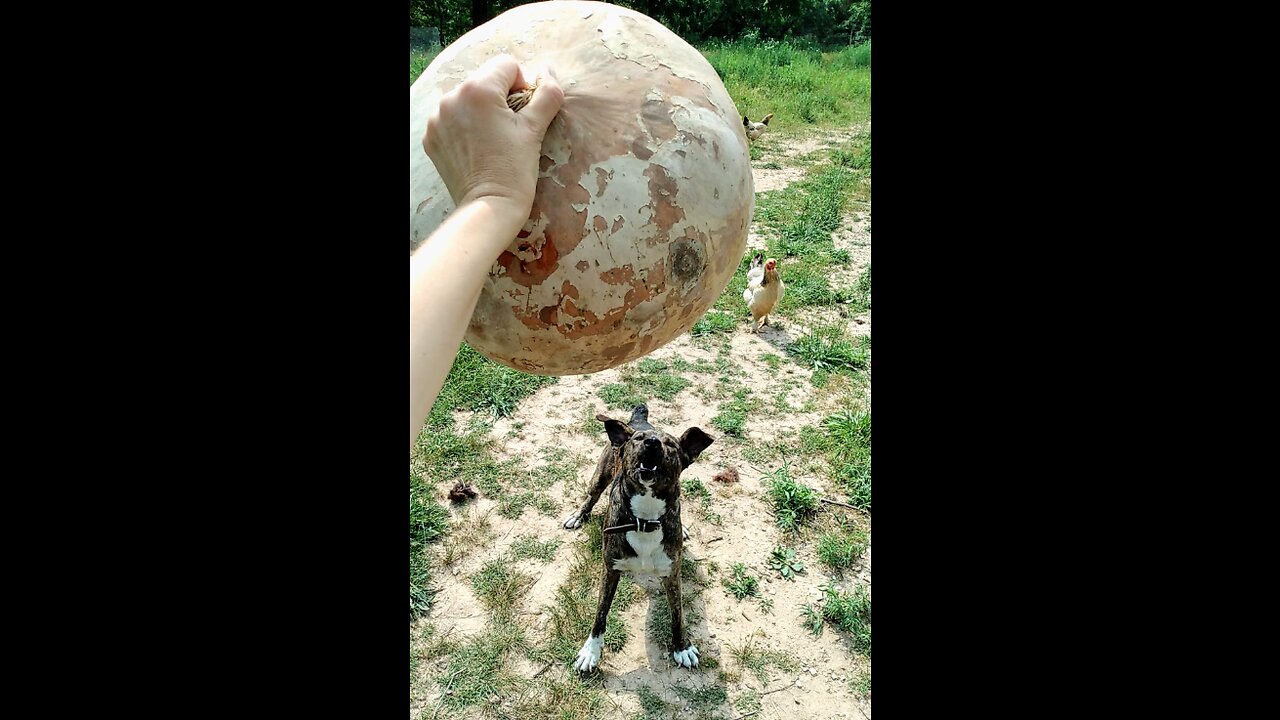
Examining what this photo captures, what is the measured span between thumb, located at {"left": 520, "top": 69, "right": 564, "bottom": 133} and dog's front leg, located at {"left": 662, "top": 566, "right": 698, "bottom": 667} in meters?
2.41

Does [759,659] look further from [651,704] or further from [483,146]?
[483,146]

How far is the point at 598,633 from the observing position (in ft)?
11.5

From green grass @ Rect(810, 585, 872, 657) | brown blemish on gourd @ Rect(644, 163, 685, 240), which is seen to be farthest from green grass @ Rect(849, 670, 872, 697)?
brown blemish on gourd @ Rect(644, 163, 685, 240)

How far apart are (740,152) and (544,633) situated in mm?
2600

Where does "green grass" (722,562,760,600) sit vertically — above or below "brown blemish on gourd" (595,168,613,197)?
below

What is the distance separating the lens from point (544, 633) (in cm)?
361

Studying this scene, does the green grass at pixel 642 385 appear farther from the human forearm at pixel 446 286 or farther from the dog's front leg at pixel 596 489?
the human forearm at pixel 446 286

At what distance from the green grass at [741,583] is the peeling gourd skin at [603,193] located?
95.8 inches

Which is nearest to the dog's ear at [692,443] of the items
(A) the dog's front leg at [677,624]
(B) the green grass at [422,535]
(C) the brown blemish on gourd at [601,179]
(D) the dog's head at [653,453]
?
(D) the dog's head at [653,453]

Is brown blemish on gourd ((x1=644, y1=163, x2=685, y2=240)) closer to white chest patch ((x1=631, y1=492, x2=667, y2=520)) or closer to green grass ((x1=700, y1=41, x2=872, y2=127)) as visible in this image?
white chest patch ((x1=631, y1=492, x2=667, y2=520))

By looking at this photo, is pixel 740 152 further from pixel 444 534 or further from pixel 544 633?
pixel 444 534

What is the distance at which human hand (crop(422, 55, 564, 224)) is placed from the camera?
1.41 metres

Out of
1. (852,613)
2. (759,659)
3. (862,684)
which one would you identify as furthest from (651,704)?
(852,613)

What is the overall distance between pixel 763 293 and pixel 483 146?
16.4 feet
